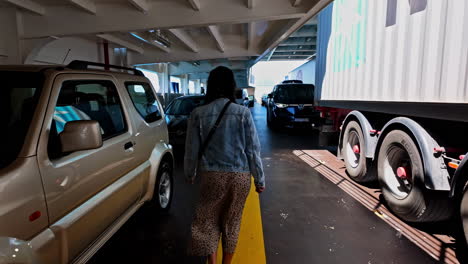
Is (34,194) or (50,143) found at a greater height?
(50,143)

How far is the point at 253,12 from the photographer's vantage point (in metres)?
6.49

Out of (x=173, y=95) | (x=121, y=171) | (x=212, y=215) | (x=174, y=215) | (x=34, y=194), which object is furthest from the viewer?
(x=173, y=95)

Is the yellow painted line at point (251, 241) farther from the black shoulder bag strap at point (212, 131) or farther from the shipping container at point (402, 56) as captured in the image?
the shipping container at point (402, 56)

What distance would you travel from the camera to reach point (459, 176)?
104 inches

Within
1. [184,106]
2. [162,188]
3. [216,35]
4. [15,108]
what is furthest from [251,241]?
[216,35]

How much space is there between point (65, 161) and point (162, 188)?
1957 millimetres

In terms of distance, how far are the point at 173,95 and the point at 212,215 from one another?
56.9 ft

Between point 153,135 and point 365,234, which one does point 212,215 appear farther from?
point 365,234

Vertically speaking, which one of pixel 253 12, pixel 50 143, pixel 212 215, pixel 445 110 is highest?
pixel 253 12

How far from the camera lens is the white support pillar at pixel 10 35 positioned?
602 cm

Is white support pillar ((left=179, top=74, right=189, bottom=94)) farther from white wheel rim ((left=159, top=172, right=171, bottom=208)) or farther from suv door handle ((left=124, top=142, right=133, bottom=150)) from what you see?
suv door handle ((left=124, top=142, right=133, bottom=150))

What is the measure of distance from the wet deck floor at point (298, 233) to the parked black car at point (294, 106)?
6.15 m

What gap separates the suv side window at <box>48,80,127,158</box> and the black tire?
0.94 metres

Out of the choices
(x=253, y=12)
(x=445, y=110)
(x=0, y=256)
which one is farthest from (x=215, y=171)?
(x=253, y=12)
